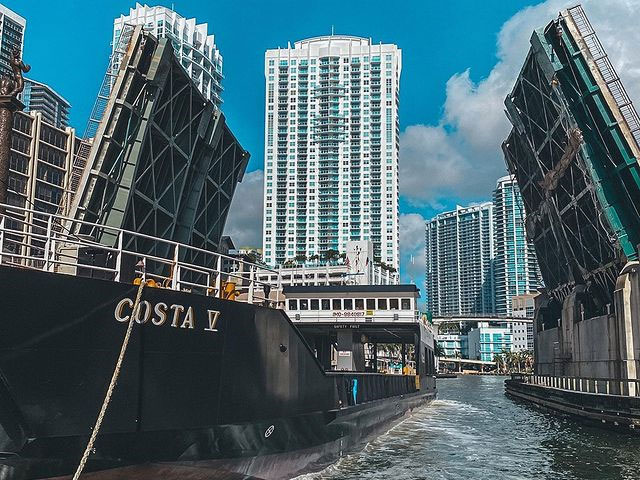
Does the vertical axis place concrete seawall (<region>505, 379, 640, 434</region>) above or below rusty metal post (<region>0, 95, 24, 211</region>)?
below

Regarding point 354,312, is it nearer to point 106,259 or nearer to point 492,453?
point 492,453

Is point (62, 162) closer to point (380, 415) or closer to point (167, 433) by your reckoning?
point (380, 415)

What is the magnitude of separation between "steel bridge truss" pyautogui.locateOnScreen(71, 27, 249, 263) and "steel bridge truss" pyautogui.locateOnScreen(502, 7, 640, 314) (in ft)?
66.0

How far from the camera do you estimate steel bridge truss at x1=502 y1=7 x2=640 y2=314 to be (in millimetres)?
31719

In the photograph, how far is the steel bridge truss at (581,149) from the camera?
104 feet

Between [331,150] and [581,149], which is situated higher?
[331,150]

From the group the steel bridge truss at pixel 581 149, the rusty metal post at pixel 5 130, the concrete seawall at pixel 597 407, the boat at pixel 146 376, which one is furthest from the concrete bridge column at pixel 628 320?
the rusty metal post at pixel 5 130

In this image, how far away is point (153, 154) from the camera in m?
A: 32.6

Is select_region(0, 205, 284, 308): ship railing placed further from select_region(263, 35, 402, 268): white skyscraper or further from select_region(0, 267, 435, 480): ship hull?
select_region(263, 35, 402, 268): white skyscraper

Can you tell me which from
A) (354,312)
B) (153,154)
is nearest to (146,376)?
(153,154)

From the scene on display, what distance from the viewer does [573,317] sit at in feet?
139

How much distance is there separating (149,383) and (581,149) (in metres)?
29.7

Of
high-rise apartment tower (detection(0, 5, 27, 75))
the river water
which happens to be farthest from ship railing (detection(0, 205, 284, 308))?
high-rise apartment tower (detection(0, 5, 27, 75))

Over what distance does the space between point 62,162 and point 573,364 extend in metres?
71.4
